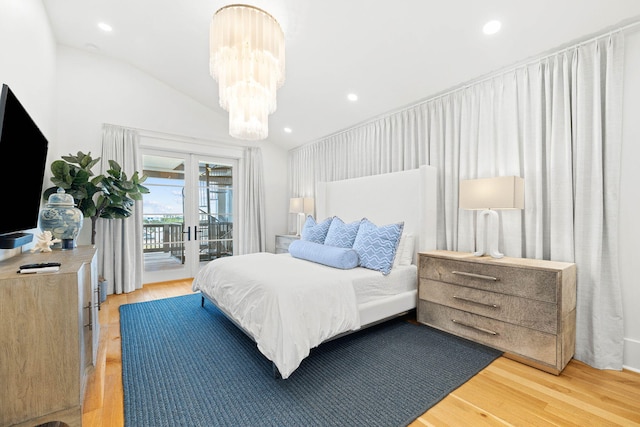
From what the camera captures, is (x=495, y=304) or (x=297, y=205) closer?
(x=495, y=304)

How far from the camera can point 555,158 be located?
2.38 m

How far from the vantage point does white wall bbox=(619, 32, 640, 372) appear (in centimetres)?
207

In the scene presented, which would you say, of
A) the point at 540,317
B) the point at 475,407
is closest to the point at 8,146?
the point at 475,407

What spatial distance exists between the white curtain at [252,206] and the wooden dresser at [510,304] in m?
3.42

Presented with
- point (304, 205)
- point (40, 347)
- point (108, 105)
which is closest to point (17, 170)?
point (40, 347)

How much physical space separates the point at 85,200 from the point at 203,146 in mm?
1974

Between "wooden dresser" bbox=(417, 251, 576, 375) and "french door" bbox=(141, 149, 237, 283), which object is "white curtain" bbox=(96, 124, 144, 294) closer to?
"french door" bbox=(141, 149, 237, 283)

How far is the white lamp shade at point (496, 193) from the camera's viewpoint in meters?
2.35

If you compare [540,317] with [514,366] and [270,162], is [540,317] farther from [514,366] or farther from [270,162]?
[270,162]

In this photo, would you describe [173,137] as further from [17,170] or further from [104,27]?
[17,170]

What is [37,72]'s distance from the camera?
8.82 ft

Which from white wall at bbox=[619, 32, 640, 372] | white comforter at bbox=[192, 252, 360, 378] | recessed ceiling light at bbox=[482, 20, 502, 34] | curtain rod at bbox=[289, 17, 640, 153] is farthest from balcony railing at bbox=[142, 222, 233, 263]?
white wall at bbox=[619, 32, 640, 372]

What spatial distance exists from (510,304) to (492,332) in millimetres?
286

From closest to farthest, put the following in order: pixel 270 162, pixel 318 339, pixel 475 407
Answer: pixel 475 407, pixel 318 339, pixel 270 162
